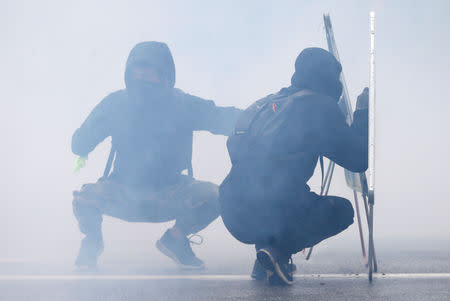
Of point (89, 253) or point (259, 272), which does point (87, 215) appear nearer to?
point (89, 253)

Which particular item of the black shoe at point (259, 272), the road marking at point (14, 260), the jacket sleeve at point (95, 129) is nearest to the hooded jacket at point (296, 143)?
the black shoe at point (259, 272)

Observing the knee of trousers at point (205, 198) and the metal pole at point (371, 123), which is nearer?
the metal pole at point (371, 123)

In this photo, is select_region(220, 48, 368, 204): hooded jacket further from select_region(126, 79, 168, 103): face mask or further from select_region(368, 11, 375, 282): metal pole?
select_region(126, 79, 168, 103): face mask

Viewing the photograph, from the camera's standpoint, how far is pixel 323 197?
10.1ft

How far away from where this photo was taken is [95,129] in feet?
14.1

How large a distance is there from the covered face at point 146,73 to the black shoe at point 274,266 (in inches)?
69.4

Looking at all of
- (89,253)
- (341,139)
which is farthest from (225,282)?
(89,253)

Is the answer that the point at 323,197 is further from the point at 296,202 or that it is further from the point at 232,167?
the point at 232,167

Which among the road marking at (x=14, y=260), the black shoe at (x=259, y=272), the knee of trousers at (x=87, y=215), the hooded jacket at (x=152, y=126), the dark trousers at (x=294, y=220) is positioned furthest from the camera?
the road marking at (x=14, y=260)

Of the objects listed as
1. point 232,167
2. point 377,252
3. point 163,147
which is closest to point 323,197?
point 232,167

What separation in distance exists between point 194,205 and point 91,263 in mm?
844

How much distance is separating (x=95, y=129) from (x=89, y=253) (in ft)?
3.32

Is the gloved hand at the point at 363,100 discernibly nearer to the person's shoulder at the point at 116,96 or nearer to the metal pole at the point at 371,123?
the metal pole at the point at 371,123

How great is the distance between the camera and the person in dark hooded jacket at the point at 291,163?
296cm
